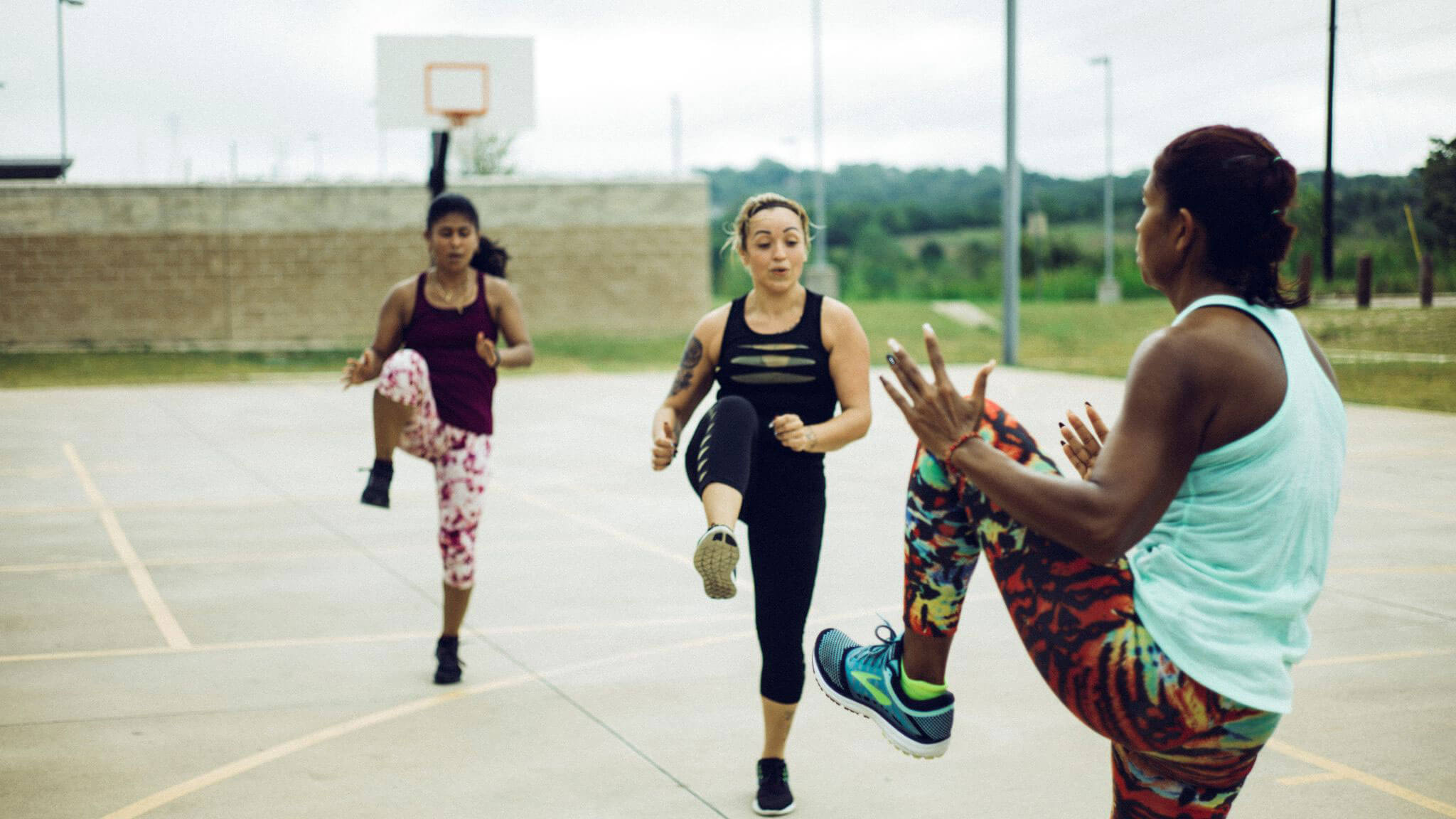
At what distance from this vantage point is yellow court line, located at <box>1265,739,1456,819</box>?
13.9ft

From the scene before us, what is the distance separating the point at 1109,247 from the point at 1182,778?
51.7 meters

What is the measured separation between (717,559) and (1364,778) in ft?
7.75

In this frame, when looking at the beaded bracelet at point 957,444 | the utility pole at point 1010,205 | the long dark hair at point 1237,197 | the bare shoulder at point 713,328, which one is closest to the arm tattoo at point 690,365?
the bare shoulder at point 713,328

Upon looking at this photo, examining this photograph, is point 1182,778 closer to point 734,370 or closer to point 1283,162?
point 1283,162

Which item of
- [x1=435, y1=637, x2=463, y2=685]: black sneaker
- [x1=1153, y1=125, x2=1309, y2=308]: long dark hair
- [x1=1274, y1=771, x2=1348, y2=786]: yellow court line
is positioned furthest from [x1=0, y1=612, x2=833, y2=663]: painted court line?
[x1=1153, y1=125, x2=1309, y2=308]: long dark hair

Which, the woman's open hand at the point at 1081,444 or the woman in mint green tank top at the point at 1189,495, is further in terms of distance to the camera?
the woman's open hand at the point at 1081,444

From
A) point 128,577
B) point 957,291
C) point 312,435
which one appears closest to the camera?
point 128,577

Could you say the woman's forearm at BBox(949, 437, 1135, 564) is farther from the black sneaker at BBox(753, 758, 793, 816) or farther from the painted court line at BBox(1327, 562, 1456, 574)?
the painted court line at BBox(1327, 562, 1456, 574)

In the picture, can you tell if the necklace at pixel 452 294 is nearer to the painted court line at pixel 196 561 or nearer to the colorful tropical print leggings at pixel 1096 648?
the painted court line at pixel 196 561

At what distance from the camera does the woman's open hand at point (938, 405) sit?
255cm

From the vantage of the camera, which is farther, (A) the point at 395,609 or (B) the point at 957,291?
(B) the point at 957,291

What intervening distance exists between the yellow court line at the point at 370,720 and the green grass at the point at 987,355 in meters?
13.3

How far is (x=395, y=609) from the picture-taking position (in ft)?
23.6

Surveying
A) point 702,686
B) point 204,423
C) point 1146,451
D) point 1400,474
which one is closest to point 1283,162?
point 1146,451
